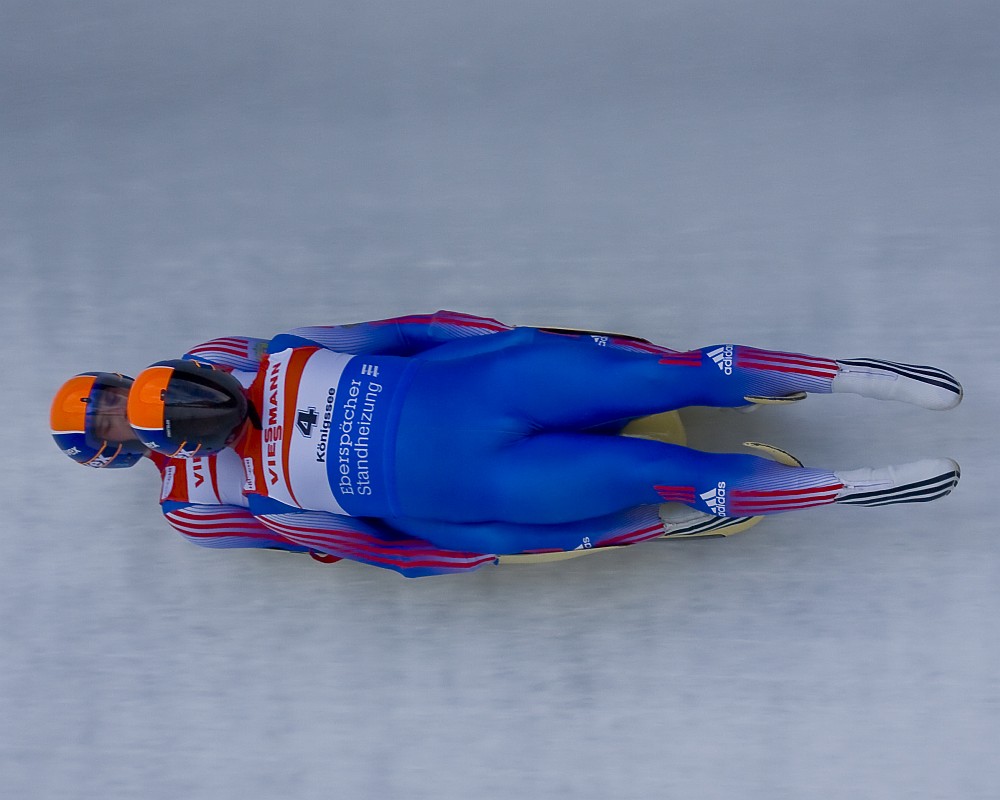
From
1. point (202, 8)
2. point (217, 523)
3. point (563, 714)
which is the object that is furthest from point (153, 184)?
point (563, 714)

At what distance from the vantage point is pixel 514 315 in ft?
9.44

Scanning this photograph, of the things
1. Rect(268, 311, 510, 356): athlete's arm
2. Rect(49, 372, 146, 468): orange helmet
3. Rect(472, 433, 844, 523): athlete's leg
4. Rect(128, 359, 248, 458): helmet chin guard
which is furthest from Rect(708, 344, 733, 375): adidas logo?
Rect(49, 372, 146, 468): orange helmet

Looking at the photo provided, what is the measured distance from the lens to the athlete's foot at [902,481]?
83.7 inches

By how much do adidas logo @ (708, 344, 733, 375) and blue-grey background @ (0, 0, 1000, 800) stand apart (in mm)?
519

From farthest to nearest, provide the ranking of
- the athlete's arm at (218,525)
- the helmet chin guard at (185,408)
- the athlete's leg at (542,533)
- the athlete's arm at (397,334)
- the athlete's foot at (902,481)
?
the athlete's arm at (218,525) < the athlete's arm at (397,334) < the athlete's leg at (542,533) < the helmet chin guard at (185,408) < the athlete's foot at (902,481)

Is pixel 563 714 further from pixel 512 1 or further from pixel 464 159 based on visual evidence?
pixel 512 1

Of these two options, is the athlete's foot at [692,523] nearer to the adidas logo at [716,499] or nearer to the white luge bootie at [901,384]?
the adidas logo at [716,499]

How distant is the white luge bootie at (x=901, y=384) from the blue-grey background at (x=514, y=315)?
0.45m

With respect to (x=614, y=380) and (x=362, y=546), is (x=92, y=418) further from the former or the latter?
(x=614, y=380)

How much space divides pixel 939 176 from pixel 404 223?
159cm

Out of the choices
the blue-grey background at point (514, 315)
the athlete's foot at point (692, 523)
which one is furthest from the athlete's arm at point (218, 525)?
the athlete's foot at point (692, 523)

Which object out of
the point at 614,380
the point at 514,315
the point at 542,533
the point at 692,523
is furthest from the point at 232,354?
the point at 692,523

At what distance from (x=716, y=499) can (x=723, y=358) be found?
12.8 inches

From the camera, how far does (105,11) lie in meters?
3.24
